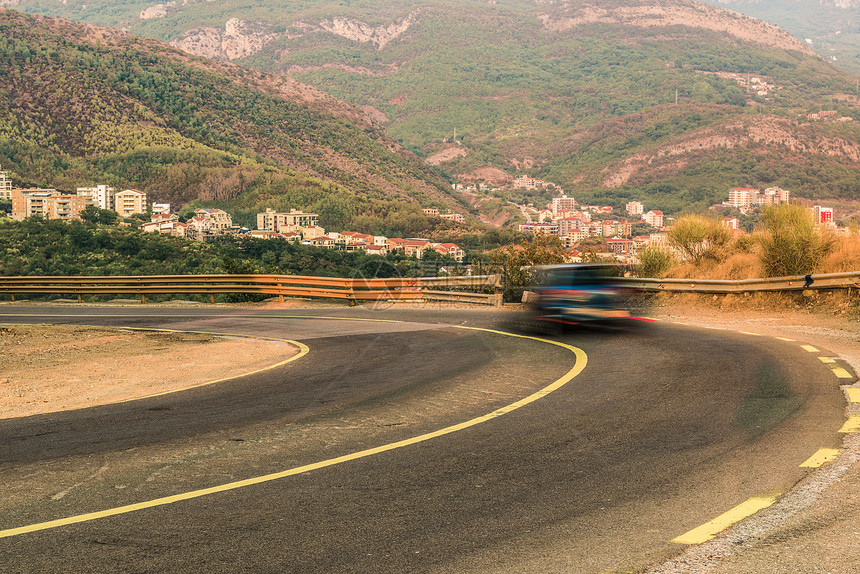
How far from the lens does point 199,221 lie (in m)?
112

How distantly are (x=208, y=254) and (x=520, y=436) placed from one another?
70.8 meters

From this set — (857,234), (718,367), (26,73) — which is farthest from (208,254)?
(26,73)

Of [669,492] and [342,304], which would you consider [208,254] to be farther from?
[669,492]

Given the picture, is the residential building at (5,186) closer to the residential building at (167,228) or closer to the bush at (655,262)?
the residential building at (167,228)

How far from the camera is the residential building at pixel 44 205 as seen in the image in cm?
10559

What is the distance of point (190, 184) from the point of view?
166 metres

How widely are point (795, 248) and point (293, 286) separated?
15.8 meters

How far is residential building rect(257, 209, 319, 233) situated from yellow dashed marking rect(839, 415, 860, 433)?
130784 mm

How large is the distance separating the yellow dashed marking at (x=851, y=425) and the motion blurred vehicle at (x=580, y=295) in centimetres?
771

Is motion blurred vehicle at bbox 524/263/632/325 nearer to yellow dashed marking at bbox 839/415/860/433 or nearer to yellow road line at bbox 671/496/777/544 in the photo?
yellow dashed marking at bbox 839/415/860/433

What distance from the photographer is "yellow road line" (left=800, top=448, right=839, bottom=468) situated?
553cm

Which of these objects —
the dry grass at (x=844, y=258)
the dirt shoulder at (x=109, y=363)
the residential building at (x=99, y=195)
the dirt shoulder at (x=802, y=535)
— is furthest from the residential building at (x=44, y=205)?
the dirt shoulder at (x=802, y=535)

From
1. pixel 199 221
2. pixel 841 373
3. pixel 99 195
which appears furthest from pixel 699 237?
pixel 99 195

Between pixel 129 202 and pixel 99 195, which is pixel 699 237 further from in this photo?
pixel 99 195
